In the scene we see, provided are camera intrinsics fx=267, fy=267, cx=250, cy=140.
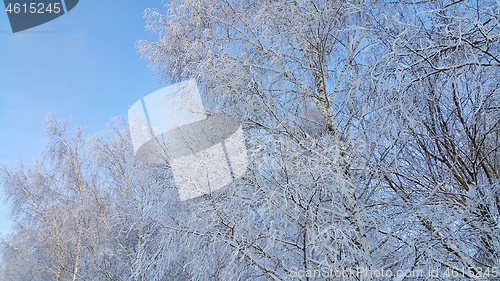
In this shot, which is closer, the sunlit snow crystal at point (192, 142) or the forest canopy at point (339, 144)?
the forest canopy at point (339, 144)

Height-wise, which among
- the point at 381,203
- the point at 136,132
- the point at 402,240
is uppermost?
the point at 136,132

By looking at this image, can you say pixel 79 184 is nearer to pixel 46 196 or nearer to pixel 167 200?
pixel 46 196

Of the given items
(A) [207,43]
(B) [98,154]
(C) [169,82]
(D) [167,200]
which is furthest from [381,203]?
(B) [98,154]

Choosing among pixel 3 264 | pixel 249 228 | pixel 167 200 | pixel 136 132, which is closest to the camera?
pixel 249 228

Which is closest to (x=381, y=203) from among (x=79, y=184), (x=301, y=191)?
(x=301, y=191)

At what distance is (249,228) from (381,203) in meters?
1.34

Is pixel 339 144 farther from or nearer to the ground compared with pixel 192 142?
nearer to the ground

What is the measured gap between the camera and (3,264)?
8070 mm

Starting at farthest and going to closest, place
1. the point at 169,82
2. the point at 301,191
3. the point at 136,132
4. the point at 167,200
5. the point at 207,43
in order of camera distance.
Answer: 1. the point at 136,132
2. the point at 169,82
3. the point at 207,43
4. the point at 167,200
5. the point at 301,191

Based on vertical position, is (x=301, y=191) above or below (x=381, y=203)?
above

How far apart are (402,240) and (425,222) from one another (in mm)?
481

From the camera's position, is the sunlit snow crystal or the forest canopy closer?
the forest canopy

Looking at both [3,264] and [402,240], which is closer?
[402,240]

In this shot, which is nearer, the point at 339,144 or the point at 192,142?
the point at 339,144
